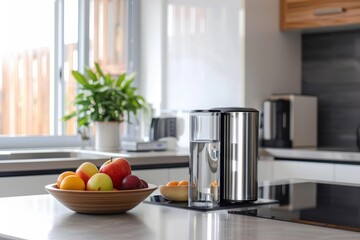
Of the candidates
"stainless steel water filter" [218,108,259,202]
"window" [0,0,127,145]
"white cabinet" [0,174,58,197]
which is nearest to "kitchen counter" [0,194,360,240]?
"stainless steel water filter" [218,108,259,202]

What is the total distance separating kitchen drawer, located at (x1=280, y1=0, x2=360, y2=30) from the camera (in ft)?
12.2

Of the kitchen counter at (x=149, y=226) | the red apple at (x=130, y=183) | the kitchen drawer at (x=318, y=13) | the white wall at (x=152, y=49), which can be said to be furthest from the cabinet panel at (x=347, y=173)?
the red apple at (x=130, y=183)

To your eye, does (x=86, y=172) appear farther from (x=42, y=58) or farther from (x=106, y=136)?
(x=42, y=58)

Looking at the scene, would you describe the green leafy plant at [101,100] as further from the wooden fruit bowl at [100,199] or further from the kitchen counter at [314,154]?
the wooden fruit bowl at [100,199]

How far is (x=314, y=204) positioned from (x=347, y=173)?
159 centimetres

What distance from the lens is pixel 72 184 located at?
164cm

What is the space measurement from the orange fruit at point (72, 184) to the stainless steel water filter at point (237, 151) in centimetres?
38

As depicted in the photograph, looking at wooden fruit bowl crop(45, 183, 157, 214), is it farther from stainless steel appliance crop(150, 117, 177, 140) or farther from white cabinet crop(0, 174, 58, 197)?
stainless steel appliance crop(150, 117, 177, 140)

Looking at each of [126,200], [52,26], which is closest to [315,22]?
[52,26]

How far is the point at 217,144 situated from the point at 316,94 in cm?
276

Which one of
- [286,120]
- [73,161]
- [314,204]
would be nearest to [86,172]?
[314,204]

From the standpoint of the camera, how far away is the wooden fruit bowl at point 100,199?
159 centimetres

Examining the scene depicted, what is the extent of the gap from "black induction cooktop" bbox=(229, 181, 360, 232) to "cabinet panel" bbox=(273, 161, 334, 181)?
1.03 metres

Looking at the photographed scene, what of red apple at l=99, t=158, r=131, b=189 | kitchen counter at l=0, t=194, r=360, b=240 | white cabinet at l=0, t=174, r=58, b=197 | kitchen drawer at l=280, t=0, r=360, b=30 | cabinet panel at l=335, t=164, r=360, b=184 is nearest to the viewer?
kitchen counter at l=0, t=194, r=360, b=240
